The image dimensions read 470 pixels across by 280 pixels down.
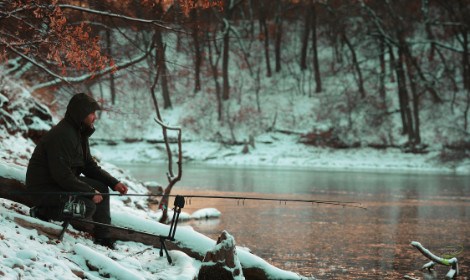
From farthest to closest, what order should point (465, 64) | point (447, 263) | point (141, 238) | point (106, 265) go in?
point (465, 64) < point (447, 263) < point (141, 238) < point (106, 265)

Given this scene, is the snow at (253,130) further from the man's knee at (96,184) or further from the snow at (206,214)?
the man's knee at (96,184)

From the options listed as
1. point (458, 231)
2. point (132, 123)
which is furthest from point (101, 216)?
point (132, 123)

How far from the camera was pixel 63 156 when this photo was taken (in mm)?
5715

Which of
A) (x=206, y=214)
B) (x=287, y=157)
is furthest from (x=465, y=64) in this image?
(x=206, y=214)

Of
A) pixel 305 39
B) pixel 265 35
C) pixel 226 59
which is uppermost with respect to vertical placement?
pixel 265 35

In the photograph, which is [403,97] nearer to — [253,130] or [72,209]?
[253,130]

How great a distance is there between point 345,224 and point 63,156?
27.8ft

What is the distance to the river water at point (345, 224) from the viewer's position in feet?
29.0

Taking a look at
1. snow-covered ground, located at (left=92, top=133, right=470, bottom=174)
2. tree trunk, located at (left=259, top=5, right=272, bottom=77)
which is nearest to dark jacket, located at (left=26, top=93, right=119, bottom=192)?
snow-covered ground, located at (left=92, top=133, right=470, bottom=174)

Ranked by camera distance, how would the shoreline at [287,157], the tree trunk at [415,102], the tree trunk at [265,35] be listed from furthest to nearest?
the tree trunk at [265,35] → the tree trunk at [415,102] → the shoreline at [287,157]

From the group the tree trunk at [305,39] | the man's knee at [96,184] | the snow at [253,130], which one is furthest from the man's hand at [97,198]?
the tree trunk at [305,39]

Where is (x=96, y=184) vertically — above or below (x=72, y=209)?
above

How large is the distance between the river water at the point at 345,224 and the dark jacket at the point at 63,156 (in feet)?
11.6

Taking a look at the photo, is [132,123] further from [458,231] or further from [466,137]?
[458,231]
